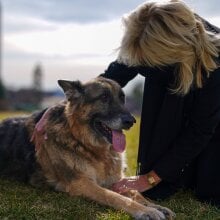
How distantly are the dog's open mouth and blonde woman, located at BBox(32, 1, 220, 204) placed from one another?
0.28 metres

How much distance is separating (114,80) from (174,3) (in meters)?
1.39

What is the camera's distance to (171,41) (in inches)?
204

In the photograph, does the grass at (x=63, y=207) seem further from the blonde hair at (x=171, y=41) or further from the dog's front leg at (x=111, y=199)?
the blonde hair at (x=171, y=41)

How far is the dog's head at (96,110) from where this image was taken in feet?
19.1

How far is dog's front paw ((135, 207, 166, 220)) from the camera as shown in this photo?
479 centimetres

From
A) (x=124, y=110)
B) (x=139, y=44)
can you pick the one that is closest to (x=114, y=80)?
(x=124, y=110)

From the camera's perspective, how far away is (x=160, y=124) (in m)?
5.81

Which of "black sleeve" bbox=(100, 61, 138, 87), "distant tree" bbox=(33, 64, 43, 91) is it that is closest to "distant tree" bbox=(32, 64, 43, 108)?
"distant tree" bbox=(33, 64, 43, 91)

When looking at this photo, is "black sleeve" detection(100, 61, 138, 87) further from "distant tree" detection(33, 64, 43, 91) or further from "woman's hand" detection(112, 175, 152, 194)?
"distant tree" detection(33, 64, 43, 91)

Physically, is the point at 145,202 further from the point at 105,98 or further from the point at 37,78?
the point at 37,78

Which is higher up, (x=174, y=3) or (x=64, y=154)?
(x=174, y=3)

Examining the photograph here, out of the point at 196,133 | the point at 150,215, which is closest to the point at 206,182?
the point at 196,133

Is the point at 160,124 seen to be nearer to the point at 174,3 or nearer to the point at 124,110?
the point at 124,110

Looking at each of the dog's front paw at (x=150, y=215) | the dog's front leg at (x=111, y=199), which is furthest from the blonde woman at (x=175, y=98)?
the dog's front paw at (x=150, y=215)
